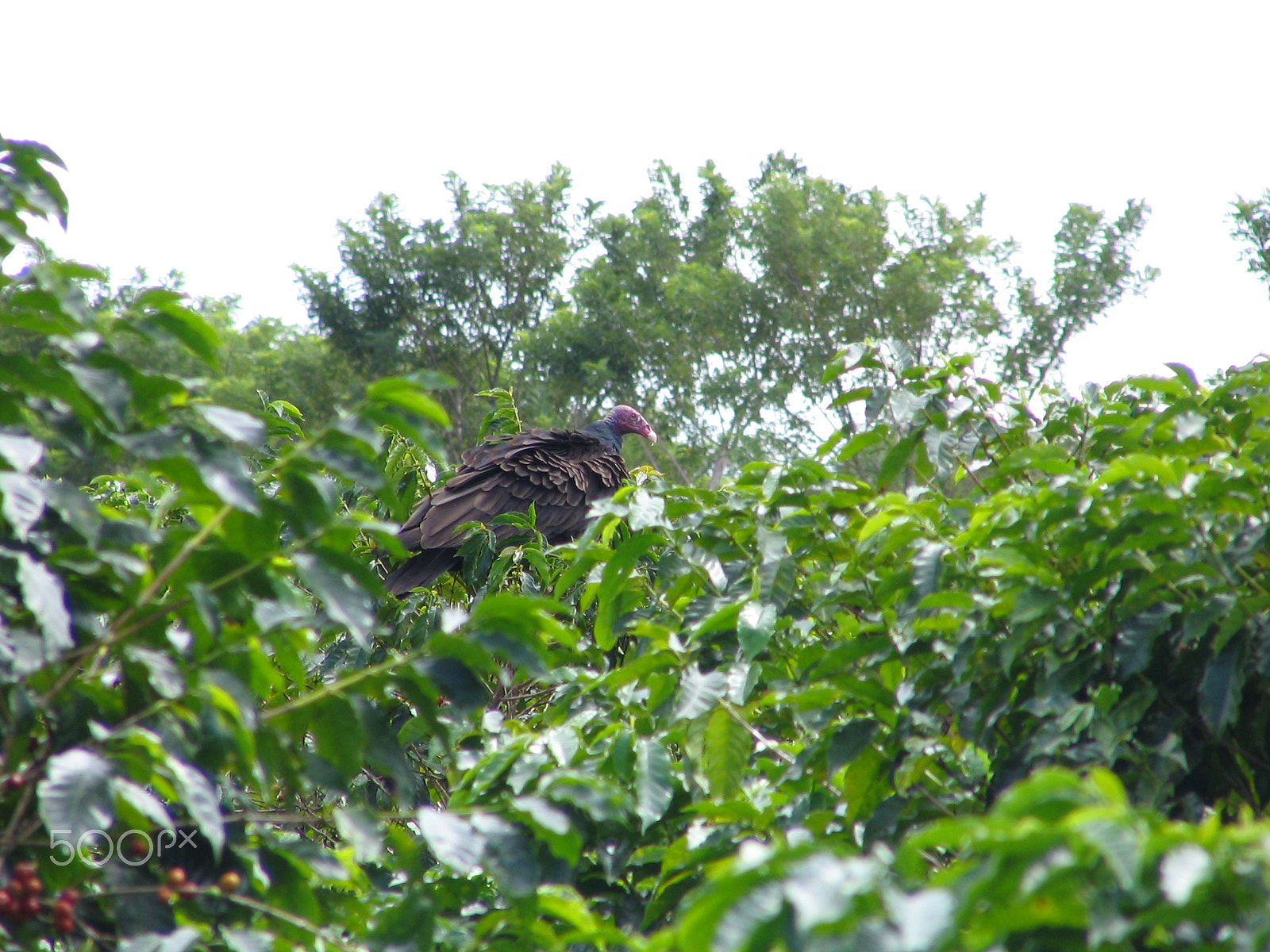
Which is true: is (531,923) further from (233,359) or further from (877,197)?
(233,359)

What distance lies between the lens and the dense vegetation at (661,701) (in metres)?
0.75

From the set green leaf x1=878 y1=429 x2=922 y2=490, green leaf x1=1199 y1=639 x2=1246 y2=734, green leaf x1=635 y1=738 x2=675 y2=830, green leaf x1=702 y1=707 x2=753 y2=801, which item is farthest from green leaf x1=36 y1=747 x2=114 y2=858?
green leaf x1=878 y1=429 x2=922 y2=490

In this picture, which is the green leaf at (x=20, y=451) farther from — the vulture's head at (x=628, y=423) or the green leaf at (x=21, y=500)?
the vulture's head at (x=628, y=423)

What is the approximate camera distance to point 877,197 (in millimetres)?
16219

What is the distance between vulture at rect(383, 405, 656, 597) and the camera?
4.24m

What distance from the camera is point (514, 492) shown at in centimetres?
489

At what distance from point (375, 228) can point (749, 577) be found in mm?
16771

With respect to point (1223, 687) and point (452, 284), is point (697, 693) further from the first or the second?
point (452, 284)

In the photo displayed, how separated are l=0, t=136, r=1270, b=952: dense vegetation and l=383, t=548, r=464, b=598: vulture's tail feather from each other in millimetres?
2397

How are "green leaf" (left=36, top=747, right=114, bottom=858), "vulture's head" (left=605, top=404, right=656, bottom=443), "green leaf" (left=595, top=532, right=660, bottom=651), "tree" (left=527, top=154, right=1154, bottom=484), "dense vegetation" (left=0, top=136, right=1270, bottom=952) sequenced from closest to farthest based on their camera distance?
"dense vegetation" (left=0, top=136, right=1270, bottom=952), "green leaf" (left=36, top=747, right=114, bottom=858), "green leaf" (left=595, top=532, right=660, bottom=651), "vulture's head" (left=605, top=404, right=656, bottom=443), "tree" (left=527, top=154, right=1154, bottom=484)

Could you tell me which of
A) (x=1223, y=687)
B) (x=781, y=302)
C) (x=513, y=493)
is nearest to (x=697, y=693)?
(x=1223, y=687)

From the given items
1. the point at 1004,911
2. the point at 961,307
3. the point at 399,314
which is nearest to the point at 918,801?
the point at 1004,911

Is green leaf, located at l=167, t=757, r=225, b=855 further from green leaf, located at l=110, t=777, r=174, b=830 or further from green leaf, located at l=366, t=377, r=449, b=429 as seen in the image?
green leaf, located at l=366, t=377, r=449, b=429

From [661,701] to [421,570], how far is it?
9.18ft
